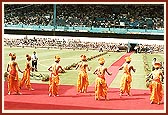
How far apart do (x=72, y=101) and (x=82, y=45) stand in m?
9.79

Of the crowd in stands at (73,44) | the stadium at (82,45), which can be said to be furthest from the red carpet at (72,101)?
the crowd in stands at (73,44)

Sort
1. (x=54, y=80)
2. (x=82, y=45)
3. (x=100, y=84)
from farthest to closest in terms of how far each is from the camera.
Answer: (x=82, y=45) < (x=54, y=80) < (x=100, y=84)


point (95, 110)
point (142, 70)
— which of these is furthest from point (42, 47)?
point (95, 110)

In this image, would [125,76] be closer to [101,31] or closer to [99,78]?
[99,78]

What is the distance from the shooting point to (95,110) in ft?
36.3

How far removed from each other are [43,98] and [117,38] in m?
8.36

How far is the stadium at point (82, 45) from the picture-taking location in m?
11.8

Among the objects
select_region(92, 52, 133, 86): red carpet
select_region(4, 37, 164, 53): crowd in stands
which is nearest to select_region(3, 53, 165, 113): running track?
select_region(92, 52, 133, 86): red carpet

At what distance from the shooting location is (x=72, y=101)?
1220cm

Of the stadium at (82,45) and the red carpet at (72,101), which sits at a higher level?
the stadium at (82,45)

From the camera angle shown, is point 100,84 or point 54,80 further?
point 54,80

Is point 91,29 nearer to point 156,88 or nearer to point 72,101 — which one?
point 72,101

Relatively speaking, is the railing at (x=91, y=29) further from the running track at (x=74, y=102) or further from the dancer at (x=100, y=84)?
the dancer at (x=100, y=84)

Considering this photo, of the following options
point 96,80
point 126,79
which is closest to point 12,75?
point 96,80
